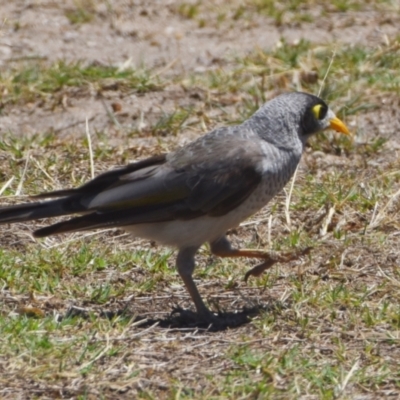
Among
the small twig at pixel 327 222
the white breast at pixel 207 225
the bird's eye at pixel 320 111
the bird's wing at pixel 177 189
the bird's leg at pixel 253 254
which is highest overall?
the bird's eye at pixel 320 111

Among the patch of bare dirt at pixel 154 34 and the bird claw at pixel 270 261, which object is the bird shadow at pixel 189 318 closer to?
the bird claw at pixel 270 261

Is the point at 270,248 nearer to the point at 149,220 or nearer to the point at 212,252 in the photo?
the point at 212,252

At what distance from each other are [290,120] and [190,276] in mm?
1170

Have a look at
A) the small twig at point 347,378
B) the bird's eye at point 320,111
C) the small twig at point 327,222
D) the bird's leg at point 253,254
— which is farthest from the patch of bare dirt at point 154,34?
the small twig at point 347,378

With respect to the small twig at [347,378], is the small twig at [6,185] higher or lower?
higher

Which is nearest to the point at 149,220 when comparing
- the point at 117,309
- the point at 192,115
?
the point at 117,309

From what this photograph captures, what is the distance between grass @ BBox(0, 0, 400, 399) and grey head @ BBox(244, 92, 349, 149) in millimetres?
804

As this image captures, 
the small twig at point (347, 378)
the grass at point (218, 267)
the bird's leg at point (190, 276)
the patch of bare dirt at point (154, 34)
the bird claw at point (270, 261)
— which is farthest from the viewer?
the patch of bare dirt at point (154, 34)

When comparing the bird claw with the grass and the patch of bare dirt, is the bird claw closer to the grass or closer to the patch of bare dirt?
the grass

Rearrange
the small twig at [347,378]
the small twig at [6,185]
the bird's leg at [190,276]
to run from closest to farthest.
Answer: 1. the small twig at [347,378]
2. the bird's leg at [190,276]
3. the small twig at [6,185]

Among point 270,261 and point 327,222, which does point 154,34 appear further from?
point 270,261

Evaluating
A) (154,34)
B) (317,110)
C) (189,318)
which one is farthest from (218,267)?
(154,34)

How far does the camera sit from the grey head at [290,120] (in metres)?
6.38

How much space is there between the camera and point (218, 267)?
6734 millimetres
